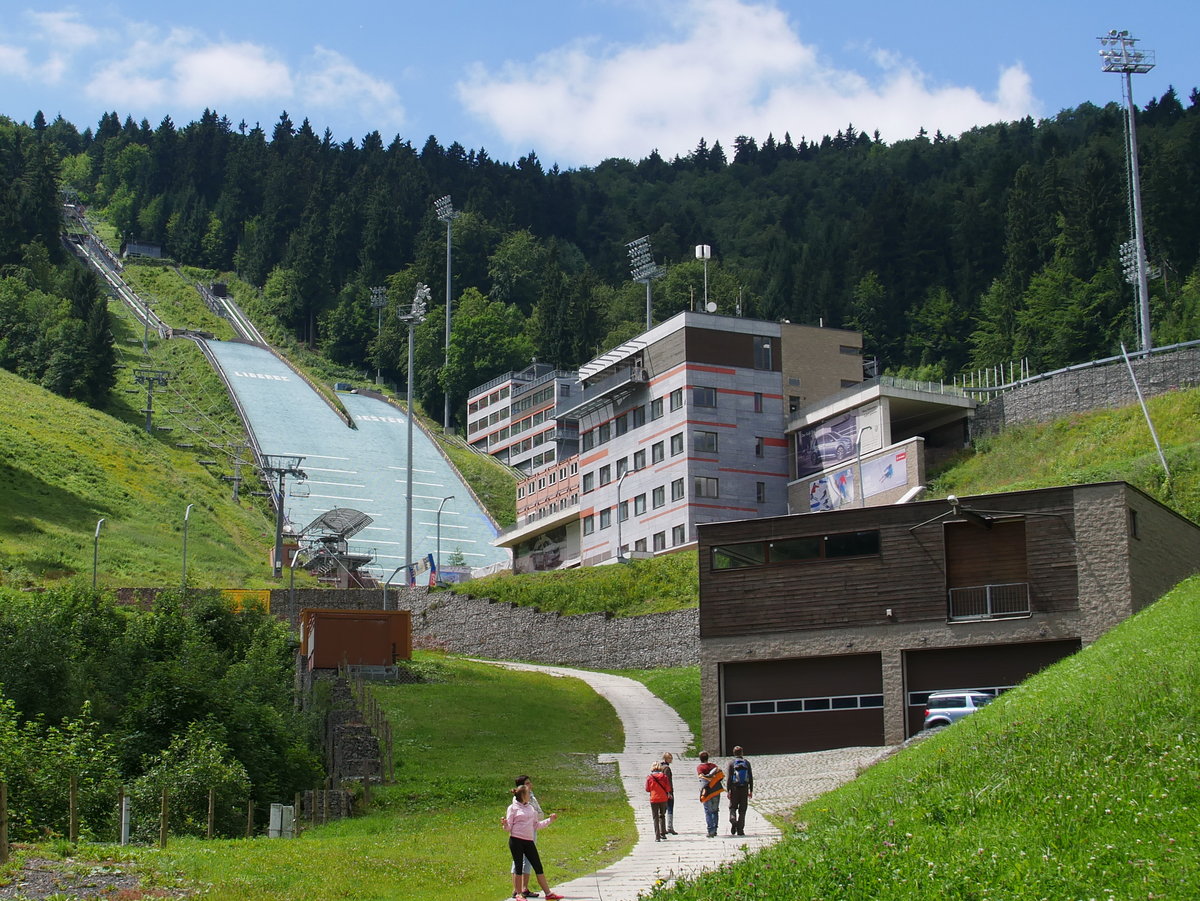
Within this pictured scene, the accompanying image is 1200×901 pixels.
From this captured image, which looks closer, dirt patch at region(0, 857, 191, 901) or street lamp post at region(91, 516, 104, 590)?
dirt patch at region(0, 857, 191, 901)

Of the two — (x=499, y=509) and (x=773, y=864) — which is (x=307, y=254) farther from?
(x=773, y=864)

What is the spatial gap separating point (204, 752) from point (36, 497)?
2505 inches

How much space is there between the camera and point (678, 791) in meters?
36.0

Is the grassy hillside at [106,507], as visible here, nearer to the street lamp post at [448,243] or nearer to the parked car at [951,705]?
the street lamp post at [448,243]

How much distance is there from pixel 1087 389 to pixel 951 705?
36108mm

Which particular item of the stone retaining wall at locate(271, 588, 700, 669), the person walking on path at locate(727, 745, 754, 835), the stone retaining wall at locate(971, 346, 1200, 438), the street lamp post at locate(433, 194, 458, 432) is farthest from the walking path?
the street lamp post at locate(433, 194, 458, 432)

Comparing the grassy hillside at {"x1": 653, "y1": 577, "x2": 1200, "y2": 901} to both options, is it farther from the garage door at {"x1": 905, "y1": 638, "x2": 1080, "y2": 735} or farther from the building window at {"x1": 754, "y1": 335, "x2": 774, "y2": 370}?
the building window at {"x1": 754, "y1": 335, "x2": 774, "y2": 370}

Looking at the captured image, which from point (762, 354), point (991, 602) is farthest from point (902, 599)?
point (762, 354)

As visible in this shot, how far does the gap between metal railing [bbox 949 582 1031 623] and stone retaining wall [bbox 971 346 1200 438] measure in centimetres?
3054

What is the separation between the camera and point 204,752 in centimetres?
3491

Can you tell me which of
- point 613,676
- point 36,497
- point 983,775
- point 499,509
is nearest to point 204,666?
point 613,676

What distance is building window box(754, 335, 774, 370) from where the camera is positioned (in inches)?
3246

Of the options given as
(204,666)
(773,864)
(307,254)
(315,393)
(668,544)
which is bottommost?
(773,864)

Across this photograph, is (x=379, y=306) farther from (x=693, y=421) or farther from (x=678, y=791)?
(x=678, y=791)
